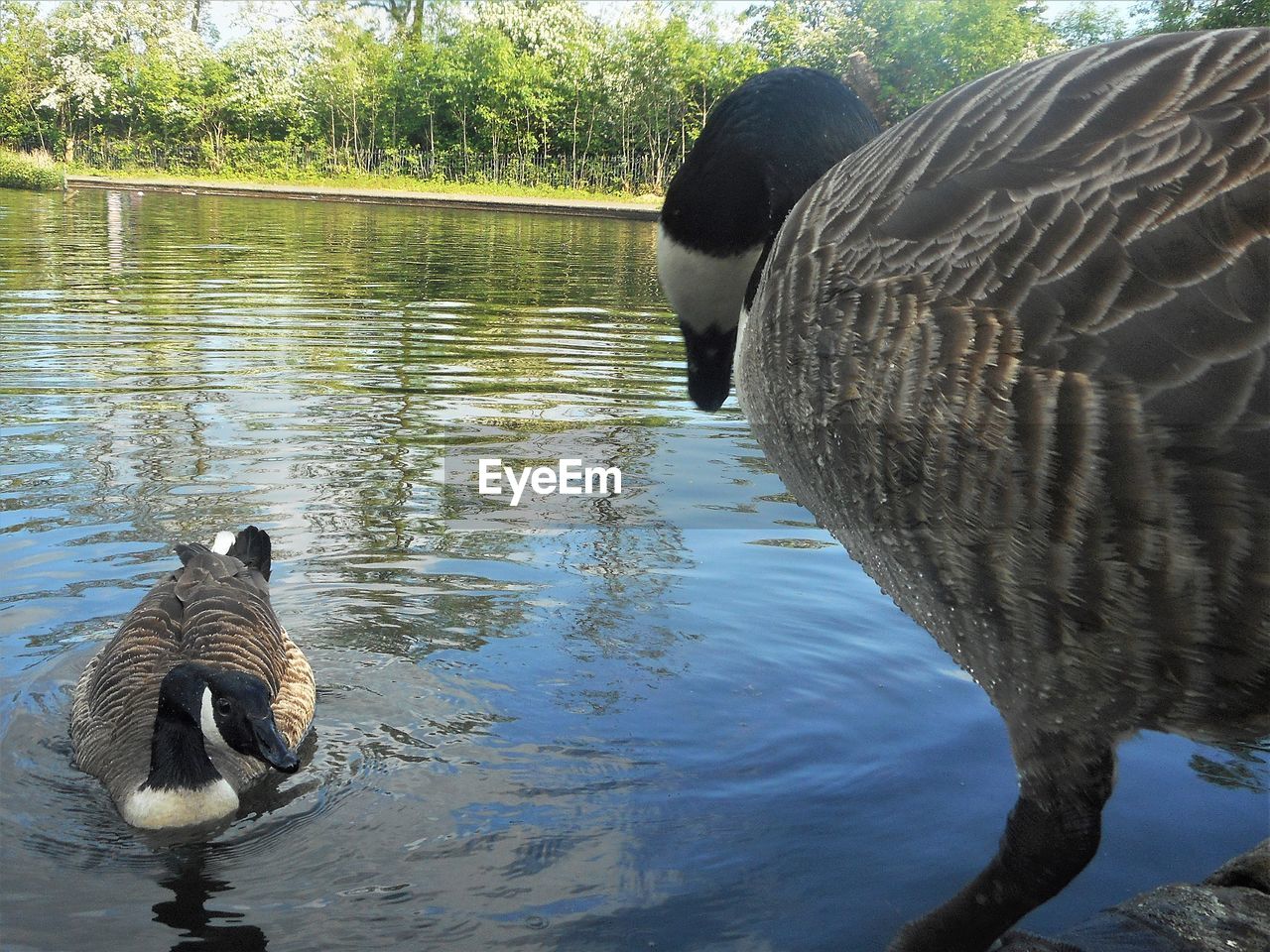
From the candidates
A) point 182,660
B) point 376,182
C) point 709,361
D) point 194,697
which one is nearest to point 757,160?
point 709,361

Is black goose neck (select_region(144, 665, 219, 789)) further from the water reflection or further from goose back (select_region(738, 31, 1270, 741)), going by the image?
goose back (select_region(738, 31, 1270, 741))

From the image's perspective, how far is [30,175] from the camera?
1613 inches

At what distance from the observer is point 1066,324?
199 centimetres

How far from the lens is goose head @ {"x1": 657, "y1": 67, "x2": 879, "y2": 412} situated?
298cm

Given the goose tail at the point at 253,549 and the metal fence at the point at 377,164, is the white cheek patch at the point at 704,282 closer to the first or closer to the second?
the goose tail at the point at 253,549

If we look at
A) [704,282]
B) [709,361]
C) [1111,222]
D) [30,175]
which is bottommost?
[709,361]

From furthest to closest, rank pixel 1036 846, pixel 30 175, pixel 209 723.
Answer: pixel 30 175 → pixel 209 723 → pixel 1036 846

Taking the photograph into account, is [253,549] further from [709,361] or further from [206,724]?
[709,361]

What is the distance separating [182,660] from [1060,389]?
387cm

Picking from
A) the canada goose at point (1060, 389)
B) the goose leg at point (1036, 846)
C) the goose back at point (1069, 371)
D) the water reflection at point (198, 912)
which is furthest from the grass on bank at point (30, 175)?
the goose leg at point (1036, 846)

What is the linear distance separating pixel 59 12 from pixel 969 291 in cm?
6597

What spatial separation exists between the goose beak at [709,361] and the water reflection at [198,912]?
1.98 metres

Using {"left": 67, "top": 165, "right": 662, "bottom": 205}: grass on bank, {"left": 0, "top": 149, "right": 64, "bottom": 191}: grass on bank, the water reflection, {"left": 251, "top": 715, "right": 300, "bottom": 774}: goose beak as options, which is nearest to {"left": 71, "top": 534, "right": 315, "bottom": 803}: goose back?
{"left": 251, "top": 715, "right": 300, "bottom": 774}: goose beak

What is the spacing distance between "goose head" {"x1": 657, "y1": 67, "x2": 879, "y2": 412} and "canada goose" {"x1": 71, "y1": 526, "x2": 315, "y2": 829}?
6.92 ft
